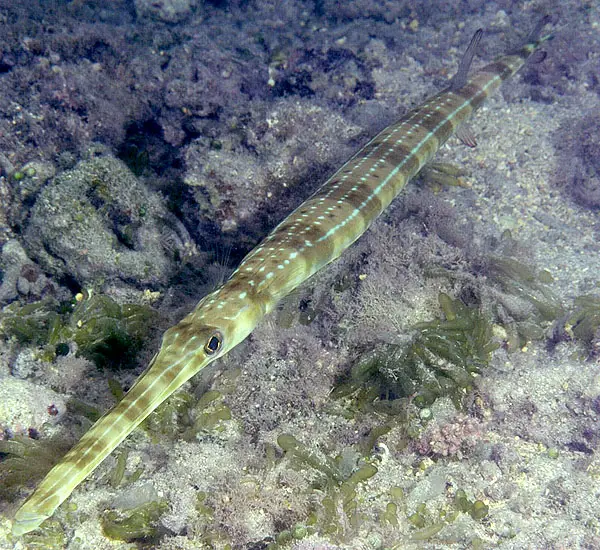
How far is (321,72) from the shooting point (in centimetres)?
1049

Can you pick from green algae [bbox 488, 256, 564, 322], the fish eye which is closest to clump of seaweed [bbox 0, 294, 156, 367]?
the fish eye

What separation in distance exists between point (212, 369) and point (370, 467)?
1810 millimetres

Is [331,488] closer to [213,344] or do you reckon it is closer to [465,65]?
[213,344]

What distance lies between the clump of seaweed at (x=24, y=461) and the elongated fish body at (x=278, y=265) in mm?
951

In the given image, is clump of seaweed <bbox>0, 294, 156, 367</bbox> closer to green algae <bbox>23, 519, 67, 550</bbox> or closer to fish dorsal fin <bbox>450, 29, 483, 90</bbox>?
green algae <bbox>23, 519, 67, 550</bbox>

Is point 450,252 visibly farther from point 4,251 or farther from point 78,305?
point 4,251

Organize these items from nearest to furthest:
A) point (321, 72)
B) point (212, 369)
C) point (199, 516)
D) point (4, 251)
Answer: point (199, 516), point (212, 369), point (4, 251), point (321, 72)

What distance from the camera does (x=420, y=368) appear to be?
4.52 meters

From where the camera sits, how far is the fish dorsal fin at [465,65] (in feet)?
25.5

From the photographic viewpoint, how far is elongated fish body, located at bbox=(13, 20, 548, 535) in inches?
114

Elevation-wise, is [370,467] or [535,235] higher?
[370,467]

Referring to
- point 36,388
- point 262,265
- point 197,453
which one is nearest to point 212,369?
point 197,453

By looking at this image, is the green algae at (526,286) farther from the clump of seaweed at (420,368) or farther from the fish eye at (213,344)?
the fish eye at (213,344)

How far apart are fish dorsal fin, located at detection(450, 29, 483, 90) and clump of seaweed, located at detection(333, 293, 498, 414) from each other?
5.18 metres
